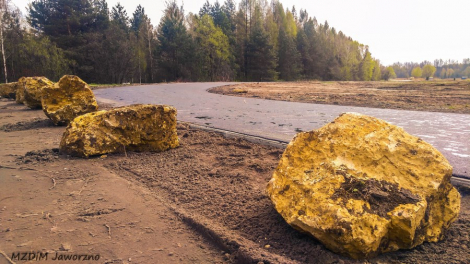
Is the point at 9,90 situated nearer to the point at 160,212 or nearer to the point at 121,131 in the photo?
the point at 121,131

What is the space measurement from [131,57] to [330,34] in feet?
157

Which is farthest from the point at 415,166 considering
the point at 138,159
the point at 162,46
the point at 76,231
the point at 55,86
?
the point at 162,46

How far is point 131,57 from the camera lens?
3459cm

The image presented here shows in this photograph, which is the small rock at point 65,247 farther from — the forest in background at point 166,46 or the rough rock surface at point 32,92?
the forest in background at point 166,46

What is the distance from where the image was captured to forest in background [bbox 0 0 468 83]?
27.6 metres

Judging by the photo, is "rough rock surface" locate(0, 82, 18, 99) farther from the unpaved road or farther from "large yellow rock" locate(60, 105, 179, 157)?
"large yellow rock" locate(60, 105, 179, 157)

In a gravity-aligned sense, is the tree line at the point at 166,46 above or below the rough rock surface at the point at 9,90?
above

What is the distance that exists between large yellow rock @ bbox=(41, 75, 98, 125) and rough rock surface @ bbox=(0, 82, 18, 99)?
1014 centimetres

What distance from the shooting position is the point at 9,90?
48.3 ft

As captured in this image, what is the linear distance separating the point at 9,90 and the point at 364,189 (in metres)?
17.7

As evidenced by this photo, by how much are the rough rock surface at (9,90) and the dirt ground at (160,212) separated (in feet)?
42.2

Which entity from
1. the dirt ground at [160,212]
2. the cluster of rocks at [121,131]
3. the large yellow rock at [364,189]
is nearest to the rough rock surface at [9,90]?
the dirt ground at [160,212]

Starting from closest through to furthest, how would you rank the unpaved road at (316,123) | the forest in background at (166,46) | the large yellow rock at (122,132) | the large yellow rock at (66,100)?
the unpaved road at (316,123) → the large yellow rock at (122,132) → the large yellow rock at (66,100) → the forest in background at (166,46)

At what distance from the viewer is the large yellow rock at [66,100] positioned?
257 inches
